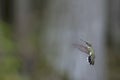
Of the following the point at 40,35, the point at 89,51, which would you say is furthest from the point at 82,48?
the point at 40,35

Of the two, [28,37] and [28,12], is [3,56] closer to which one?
[28,37]

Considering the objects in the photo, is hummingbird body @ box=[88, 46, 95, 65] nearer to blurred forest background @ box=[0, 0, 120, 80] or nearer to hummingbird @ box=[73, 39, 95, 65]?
hummingbird @ box=[73, 39, 95, 65]

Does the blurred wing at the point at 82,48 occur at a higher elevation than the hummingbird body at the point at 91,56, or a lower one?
higher

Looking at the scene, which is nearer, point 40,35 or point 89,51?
point 89,51

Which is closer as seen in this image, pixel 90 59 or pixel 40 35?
pixel 90 59

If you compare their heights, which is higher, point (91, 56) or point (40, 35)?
point (91, 56)

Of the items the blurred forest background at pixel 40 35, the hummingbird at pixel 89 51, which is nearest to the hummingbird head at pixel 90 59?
the hummingbird at pixel 89 51

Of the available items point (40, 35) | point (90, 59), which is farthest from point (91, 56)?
point (40, 35)

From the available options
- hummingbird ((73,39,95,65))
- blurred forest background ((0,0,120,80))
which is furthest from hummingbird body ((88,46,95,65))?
blurred forest background ((0,0,120,80))

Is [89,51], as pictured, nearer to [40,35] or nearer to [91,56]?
[91,56]

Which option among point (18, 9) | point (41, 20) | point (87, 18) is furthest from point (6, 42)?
point (87, 18)

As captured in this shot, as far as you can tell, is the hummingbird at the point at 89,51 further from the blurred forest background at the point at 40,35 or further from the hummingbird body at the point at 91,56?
the blurred forest background at the point at 40,35
